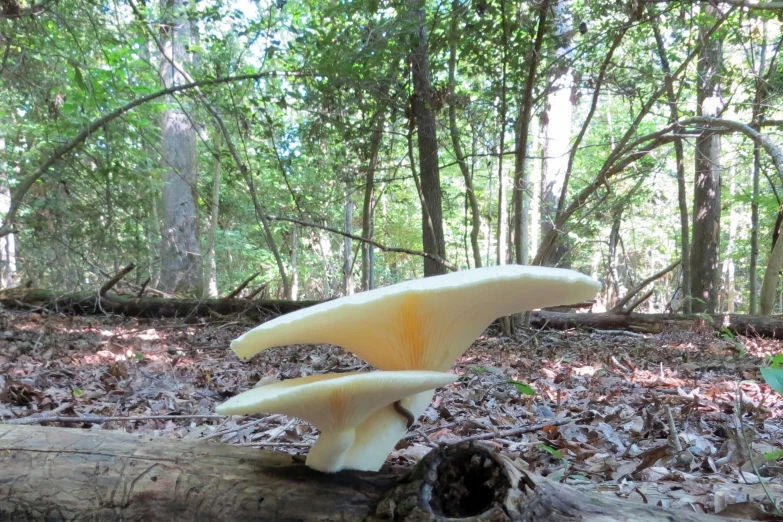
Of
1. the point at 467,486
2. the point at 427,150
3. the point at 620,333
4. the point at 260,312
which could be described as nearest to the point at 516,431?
the point at 467,486

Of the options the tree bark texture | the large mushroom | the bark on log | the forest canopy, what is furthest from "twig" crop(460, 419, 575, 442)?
the tree bark texture

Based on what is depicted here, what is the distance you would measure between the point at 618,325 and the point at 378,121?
15.7 ft

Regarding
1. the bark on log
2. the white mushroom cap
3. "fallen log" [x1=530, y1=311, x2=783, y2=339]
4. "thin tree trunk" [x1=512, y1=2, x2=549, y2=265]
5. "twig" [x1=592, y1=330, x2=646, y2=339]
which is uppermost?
"thin tree trunk" [x1=512, y1=2, x2=549, y2=265]

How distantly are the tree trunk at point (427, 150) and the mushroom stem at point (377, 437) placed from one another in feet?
17.1

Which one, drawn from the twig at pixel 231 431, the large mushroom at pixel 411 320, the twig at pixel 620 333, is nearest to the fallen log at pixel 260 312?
the twig at pixel 620 333

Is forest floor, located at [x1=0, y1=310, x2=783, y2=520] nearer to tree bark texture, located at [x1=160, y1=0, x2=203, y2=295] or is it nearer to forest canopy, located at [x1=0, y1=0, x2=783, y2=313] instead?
forest canopy, located at [x1=0, y1=0, x2=783, y2=313]

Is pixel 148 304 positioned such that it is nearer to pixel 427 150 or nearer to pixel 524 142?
pixel 427 150

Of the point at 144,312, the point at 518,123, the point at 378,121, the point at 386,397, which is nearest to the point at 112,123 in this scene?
the point at 144,312

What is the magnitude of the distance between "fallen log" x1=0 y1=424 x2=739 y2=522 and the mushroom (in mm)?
85

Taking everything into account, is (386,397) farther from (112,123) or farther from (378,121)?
(112,123)

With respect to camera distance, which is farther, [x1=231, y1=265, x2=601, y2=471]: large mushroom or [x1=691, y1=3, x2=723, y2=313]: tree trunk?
[x1=691, y1=3, x2=723, y2=313]: tree trunk

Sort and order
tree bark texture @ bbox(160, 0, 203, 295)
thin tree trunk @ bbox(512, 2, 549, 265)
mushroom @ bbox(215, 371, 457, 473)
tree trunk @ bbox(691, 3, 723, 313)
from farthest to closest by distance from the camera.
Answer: tree bark texture @ bbox(160, 0, 203, 295), tree trunk @ bbox(691, 3, 723, 313), thin tree trunk @ bbox(512, 2, 549, 265), mushroom @ bbox(215, 371, 457, 473)

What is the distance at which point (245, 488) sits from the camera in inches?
50.2

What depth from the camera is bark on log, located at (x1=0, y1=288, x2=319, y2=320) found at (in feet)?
23.4
